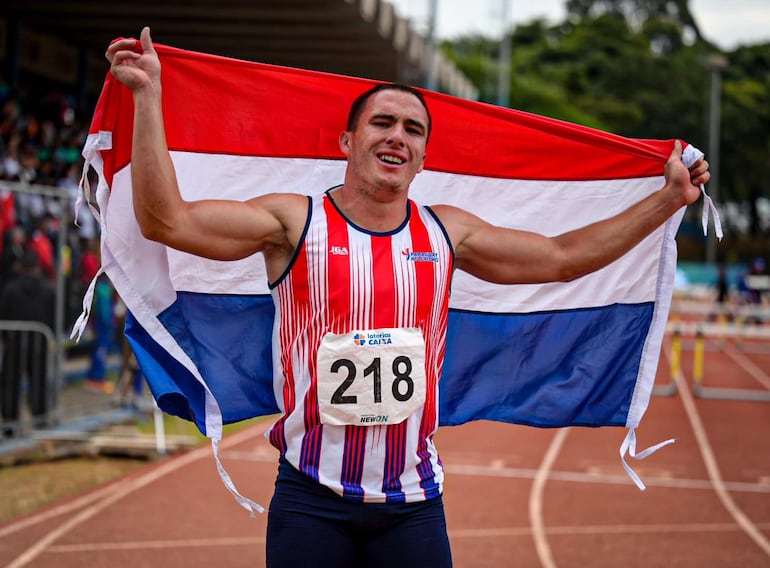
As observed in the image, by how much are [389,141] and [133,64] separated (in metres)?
0.79

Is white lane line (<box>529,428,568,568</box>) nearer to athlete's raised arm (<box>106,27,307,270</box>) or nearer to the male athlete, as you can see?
the male athlete

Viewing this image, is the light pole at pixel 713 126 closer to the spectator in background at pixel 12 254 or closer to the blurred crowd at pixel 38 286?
the blurred crowd at pixel 38 286

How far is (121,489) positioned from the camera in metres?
9.12

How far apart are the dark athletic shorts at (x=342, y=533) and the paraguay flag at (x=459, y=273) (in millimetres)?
645

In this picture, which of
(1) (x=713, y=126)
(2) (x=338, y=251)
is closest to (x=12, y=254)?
(2) (x=338, y=251)

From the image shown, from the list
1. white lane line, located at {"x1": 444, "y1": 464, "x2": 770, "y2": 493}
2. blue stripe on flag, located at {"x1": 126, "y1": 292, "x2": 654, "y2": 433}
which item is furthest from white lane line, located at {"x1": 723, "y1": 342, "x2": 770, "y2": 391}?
blue stripe on flag, located at {"x1": 126, "y1": 292, "x2": 654, "y2": 433}

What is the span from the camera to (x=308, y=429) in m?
3.26

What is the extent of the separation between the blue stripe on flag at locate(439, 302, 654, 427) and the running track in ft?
9.99

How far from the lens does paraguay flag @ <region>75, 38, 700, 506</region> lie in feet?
12.6

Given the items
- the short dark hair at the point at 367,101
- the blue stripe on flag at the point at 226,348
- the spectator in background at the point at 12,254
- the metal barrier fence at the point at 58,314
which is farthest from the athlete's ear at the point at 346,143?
the metal barrier fence at the point at 58,314

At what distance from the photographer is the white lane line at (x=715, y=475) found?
8.15 m

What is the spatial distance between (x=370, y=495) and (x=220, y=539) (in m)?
4.60

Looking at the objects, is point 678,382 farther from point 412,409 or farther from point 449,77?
point 412,409

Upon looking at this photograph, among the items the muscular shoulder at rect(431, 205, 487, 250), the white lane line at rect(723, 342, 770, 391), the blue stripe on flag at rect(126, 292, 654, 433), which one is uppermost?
the muscular shoulder at rect(431, 205, 487, 250)
